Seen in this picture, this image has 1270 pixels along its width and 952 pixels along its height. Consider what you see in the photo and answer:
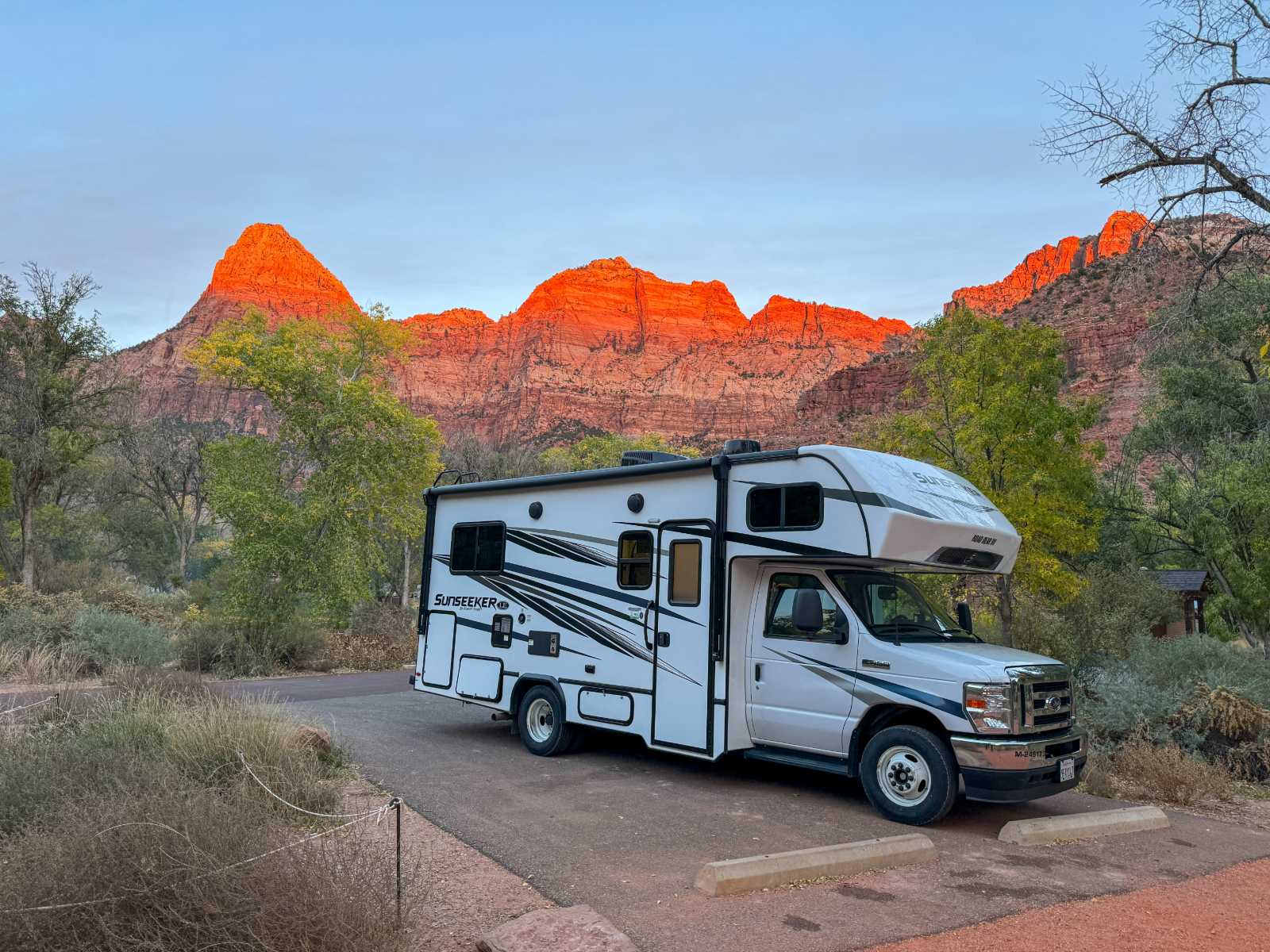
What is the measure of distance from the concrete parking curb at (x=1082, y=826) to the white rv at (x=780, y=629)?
0.26 m

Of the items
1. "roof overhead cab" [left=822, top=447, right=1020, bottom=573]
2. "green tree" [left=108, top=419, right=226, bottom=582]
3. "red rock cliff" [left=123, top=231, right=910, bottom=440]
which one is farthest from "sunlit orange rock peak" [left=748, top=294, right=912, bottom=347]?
"roof overhead cab" [left=822, top=447, right=1020, bottom=573]

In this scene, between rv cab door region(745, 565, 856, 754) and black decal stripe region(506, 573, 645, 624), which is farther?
black decal stripe region(506, 573, 645, 624)

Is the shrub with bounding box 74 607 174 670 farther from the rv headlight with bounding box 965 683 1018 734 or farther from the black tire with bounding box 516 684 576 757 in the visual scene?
the rv headlight with bounding box 965 683 1018 734

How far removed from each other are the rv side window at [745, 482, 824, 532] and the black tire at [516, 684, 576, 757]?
3133 mm

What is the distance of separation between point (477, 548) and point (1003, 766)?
643 cm

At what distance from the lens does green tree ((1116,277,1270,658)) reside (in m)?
14.6

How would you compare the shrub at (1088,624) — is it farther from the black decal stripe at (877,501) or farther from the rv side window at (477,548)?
the rv side window at (477,548)

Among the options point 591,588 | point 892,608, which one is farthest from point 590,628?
point 892,608

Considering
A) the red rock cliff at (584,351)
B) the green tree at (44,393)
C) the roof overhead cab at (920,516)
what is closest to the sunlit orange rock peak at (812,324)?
the red rock cliff at (584,351)

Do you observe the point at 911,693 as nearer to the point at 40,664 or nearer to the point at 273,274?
the point at 40,664

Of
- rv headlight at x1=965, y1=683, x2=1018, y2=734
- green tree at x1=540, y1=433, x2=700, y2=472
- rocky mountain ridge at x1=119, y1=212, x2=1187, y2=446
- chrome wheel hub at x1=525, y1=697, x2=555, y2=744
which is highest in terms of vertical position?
rocky mountain ridge at x1=119, y1=212, x2=1187, y2=446

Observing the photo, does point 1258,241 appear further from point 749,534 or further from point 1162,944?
point 1162,944

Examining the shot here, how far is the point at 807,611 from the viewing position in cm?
813

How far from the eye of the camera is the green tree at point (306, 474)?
1973cm
